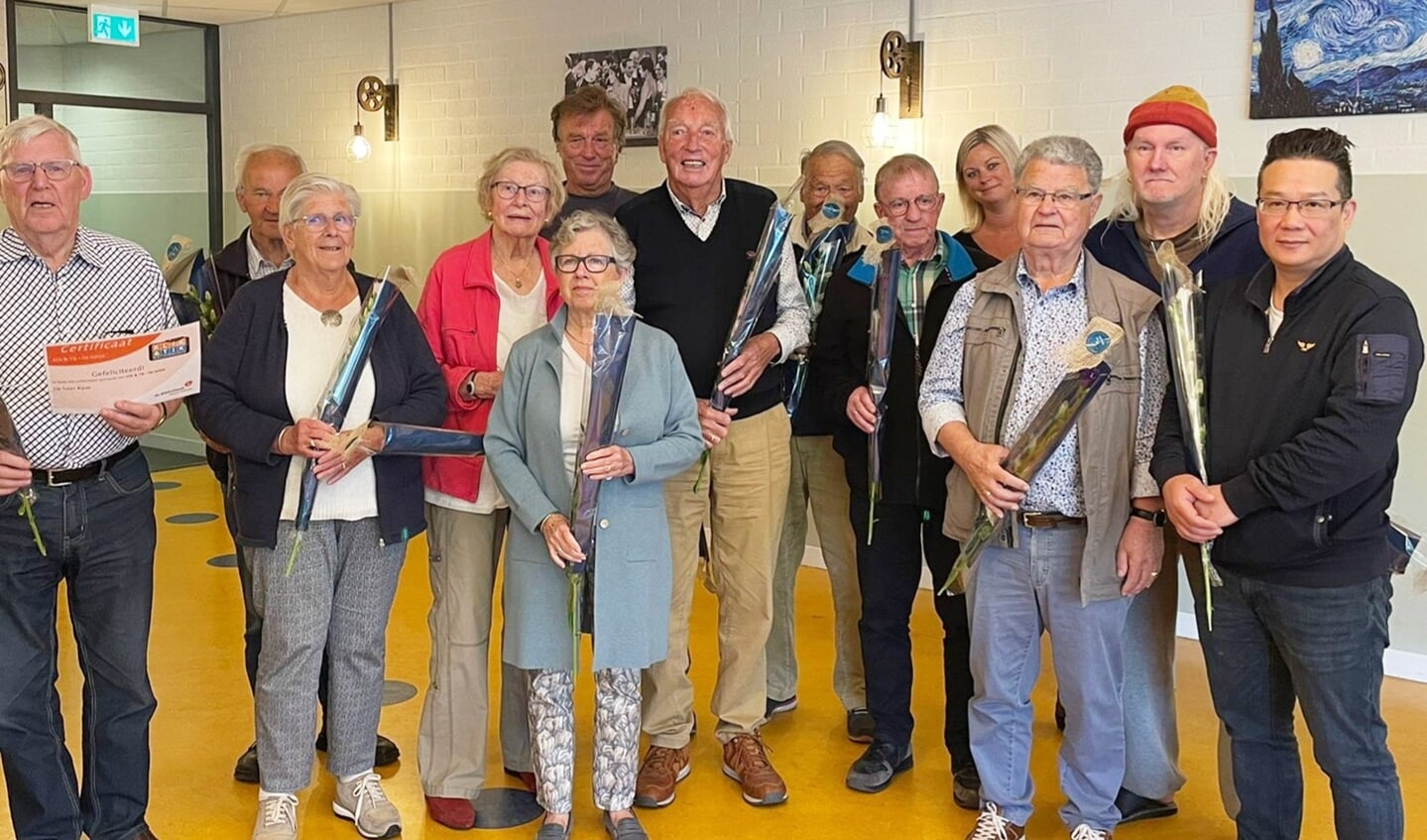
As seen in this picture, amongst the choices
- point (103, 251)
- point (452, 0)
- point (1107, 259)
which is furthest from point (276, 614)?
point (452, 0)

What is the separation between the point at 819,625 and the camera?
5461 millimetres

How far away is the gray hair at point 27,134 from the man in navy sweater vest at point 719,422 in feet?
4.54

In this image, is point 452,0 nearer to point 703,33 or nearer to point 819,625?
point 703,33

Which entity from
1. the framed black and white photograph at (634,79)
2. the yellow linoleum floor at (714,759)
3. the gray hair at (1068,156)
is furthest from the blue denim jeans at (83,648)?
the framed black and white photograph at (634,79)

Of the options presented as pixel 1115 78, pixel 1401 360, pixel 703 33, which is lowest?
pixel 1401 360

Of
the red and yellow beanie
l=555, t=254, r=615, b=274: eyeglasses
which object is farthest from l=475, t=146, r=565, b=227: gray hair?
the red and yellow beanie

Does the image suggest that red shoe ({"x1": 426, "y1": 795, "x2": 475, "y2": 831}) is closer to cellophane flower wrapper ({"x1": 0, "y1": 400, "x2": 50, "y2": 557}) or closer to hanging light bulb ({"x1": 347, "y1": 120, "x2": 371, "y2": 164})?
cellophane flower wrapper ({"x1": 0, "y1": 400, "x2": 50, "y2": 557})

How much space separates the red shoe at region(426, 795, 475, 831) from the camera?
11.6 ft

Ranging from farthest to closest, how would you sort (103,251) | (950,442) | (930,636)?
1. (930,636)
2. (950,442)
3. (103,251)

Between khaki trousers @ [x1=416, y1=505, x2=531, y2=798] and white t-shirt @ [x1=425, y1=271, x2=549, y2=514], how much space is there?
4 cm

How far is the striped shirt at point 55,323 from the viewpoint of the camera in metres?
2.84

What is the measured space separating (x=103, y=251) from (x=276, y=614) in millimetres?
938

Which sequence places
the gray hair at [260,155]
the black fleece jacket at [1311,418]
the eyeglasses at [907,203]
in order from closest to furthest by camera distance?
the black fleece jacket at [1311,418], the eyeglasses at [907,203], the gray hair at [260,155]

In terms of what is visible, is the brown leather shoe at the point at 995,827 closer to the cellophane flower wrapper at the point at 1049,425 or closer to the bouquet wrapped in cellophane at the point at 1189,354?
the cellophane flower wrapper at the point at 1049,425
